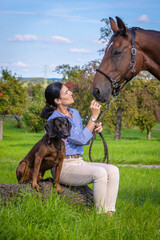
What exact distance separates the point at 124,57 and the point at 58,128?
1243mm

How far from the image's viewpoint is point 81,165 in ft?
13.1

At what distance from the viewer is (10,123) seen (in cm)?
5591

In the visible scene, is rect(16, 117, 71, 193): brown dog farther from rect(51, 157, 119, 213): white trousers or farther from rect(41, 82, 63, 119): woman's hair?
rect(41, 82, 63, 119): woman's hair

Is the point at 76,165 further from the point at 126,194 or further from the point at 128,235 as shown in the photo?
the point at 126,194

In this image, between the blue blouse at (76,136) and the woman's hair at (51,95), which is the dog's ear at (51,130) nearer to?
the blue blouse at (76,136)

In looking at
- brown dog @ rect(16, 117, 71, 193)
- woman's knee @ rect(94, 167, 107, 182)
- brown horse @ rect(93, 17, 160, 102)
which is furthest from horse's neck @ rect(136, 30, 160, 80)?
woman's knee @ rect(94, 167, 107, 182)

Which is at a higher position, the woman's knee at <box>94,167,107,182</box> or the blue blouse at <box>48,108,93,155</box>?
the blue blouse at <box>48,108,93,155</box>

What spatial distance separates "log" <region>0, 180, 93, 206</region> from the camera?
373 cm

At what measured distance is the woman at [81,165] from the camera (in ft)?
12.4

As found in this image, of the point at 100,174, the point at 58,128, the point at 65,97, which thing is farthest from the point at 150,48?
the point at 100,174

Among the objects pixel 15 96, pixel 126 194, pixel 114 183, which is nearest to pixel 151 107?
pixel 15 96

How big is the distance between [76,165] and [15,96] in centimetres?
2151

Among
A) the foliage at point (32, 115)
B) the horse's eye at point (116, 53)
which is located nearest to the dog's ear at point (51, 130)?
the horse's eye at point (116, 53)

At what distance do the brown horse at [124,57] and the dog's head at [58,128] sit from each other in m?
0.55
